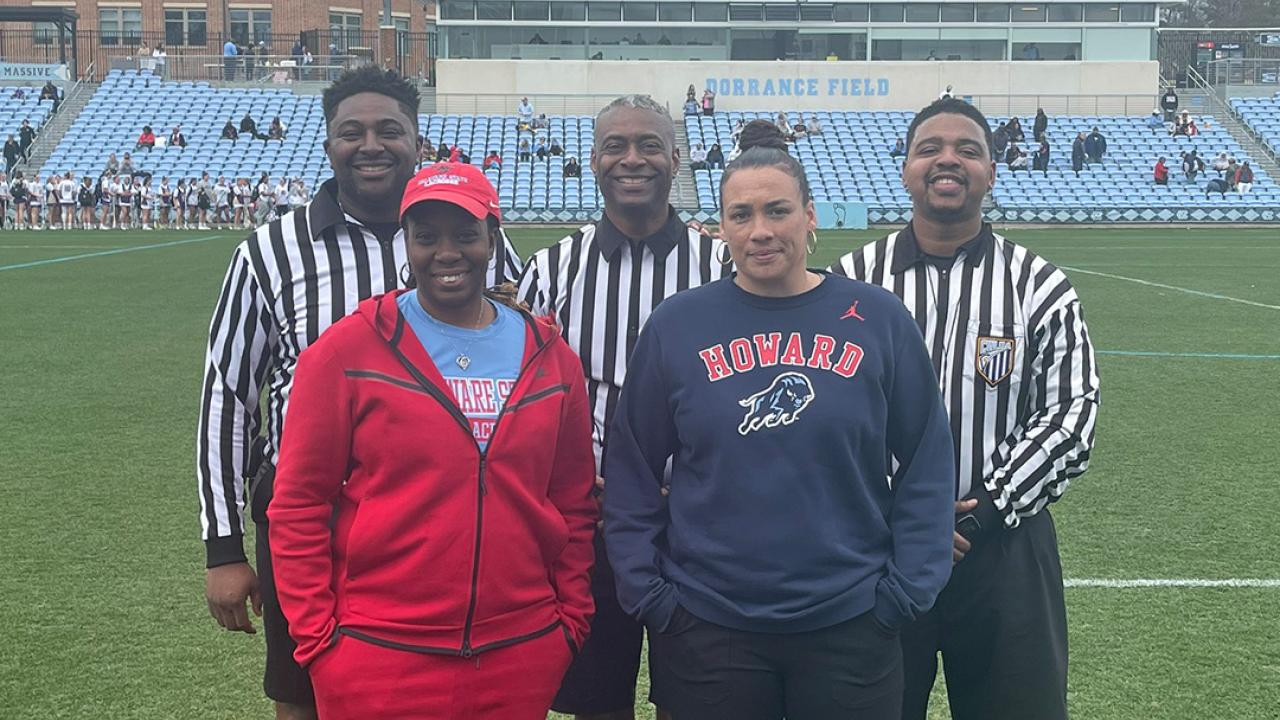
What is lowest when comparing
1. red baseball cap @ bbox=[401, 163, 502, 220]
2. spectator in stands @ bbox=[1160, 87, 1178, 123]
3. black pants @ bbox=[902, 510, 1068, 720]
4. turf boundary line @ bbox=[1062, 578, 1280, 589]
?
turf boundary line @ bbox=[1062, 578, 1280, 589]

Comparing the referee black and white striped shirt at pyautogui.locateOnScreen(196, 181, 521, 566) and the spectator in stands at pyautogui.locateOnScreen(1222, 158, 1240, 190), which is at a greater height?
the spectator in stands at pyautogui.locateOnScreen(1222, 158, 1240, 190)

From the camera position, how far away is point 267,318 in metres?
Result: 3.32

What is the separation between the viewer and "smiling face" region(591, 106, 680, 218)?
11.3ft

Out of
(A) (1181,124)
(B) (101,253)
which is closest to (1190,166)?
(A) (1181,124)

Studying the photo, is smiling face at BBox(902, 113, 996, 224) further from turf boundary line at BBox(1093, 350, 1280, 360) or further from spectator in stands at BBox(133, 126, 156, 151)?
spectator in stands at BBox(133, 126, 156, 151)

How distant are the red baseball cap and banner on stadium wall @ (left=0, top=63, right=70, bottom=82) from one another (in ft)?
150

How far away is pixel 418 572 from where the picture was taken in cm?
276

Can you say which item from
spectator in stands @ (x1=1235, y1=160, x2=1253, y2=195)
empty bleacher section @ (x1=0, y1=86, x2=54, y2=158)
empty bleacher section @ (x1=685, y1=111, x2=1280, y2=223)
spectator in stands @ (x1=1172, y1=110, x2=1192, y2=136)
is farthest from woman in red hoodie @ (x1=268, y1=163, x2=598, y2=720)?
spectator in stands @ (x1=1172, y1=110, x2=1192, y2=136)

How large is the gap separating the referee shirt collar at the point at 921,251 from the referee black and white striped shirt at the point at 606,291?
51 cm

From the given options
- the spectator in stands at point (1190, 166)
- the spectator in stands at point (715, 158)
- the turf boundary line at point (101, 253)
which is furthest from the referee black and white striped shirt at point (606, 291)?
the spectator in stands at point (1190, 166)

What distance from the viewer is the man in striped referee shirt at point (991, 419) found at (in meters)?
3.14

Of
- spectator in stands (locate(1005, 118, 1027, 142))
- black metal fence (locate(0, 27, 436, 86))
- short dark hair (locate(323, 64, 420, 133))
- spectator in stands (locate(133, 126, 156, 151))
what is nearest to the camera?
short dark hair (locate(323, 64, 420, 133))

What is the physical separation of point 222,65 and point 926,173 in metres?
46.1

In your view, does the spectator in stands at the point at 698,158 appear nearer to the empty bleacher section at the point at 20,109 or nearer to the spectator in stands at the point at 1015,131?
the spectator in stands at the point at 1015,131
